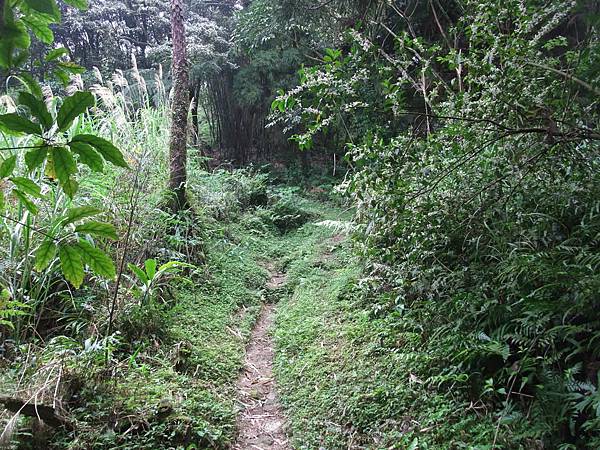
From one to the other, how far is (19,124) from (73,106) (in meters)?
0.10

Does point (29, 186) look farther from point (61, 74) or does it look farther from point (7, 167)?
point (61, 74)

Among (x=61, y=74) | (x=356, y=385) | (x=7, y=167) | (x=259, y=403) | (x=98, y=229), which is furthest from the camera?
(x=259, y=403)

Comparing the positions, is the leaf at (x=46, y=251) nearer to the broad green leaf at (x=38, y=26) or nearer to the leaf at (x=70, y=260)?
the leaf at (x=70, y=260)

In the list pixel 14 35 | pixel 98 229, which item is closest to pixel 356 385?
pixel 98 229

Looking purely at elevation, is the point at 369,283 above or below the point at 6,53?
below

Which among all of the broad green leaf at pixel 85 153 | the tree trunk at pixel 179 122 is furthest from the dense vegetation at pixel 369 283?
the tree trunk at pixel 179 122

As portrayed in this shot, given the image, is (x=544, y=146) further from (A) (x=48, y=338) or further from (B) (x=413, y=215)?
(A) (x=48, y=338)

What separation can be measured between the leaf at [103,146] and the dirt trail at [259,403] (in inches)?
89.6

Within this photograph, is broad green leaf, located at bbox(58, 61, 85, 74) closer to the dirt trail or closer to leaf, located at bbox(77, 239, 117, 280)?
leaf, located at bbox(77, 239, 117, 280)

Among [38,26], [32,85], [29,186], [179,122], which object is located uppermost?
[179,122]

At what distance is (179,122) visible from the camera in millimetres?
5074

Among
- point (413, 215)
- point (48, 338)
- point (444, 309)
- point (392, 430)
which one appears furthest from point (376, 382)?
point (48, 338)

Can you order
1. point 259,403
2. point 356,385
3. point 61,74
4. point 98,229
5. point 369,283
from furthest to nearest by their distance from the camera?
point 369,283, point 259,403, point 356,385, point 61,74, point 98,229

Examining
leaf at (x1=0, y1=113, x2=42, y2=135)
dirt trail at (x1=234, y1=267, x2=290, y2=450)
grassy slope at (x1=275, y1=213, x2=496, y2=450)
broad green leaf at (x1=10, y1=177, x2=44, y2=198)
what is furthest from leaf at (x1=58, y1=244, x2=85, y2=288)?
dirt trail at (x1=234, y1=267, x2=290, y2=450)
